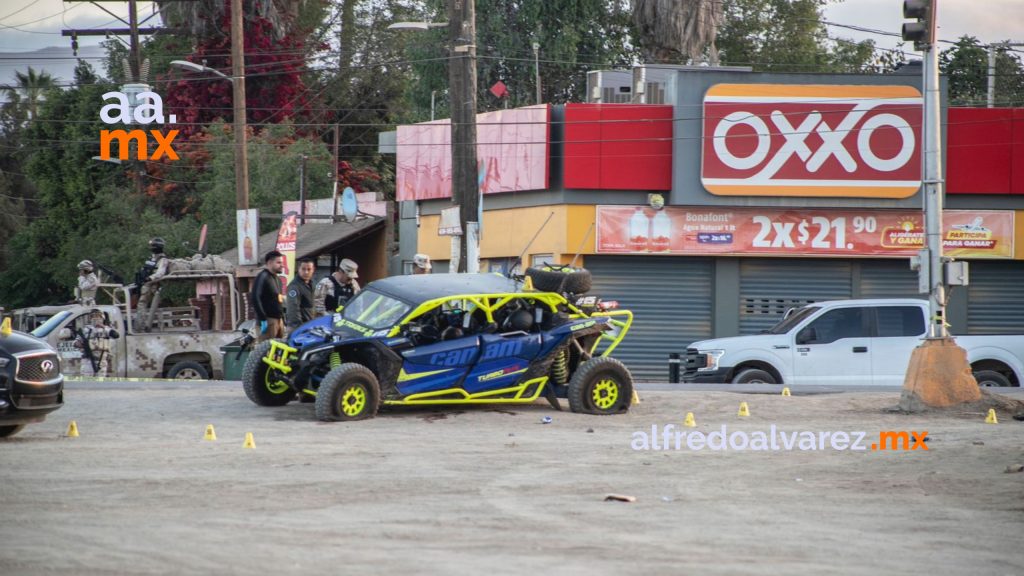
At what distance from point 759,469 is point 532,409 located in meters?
4.83

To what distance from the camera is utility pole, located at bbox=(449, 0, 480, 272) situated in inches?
867

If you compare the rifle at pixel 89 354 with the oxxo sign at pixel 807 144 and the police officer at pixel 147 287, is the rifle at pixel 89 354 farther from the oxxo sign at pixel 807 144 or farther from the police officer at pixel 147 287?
the oxxo sign at pixel 807 144

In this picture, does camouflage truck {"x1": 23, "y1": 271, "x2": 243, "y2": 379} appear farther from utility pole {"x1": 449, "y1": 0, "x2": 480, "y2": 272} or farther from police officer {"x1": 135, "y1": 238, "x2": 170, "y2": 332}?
utility pole {"x1": 449, "y1": 0, "x2": 480, "y2": 272}

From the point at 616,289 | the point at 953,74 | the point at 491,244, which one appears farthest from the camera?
the point at 953,74

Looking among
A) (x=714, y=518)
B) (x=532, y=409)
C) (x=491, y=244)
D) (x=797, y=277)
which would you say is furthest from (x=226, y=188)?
(x=714, y=518)

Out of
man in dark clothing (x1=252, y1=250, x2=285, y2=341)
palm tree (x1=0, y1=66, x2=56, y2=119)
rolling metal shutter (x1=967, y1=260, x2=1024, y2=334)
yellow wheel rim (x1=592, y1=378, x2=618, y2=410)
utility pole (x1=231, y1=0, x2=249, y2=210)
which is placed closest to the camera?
yellow wheel rim (x1=592, y1=378, x2=618, y2=410)

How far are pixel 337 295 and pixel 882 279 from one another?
46.1 feet

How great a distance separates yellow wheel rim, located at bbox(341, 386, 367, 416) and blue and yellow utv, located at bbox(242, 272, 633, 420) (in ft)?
0.04

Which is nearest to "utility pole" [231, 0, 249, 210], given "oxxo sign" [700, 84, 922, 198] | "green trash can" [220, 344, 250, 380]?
"green trash can" [220, 344, 250, 380]

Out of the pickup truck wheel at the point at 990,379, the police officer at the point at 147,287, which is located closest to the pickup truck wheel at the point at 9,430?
the police officer at the point at 147,287

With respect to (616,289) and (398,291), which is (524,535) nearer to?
(398,291)

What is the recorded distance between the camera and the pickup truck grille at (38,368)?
A: 1194cm

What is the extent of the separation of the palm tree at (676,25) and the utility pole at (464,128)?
1395cm

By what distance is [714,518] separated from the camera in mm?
8977
